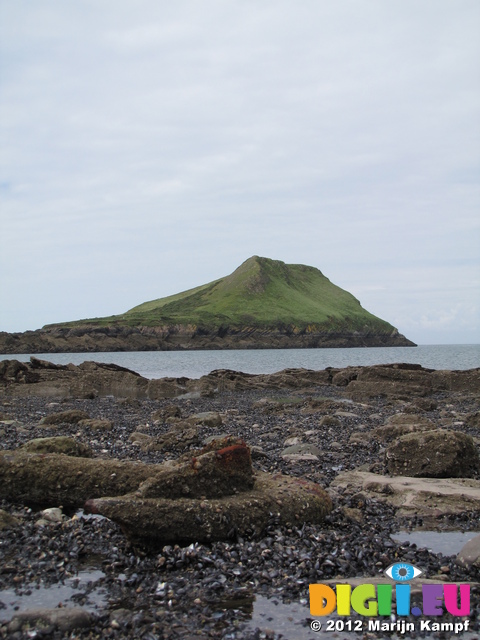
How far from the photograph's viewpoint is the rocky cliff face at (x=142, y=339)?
13950 cm

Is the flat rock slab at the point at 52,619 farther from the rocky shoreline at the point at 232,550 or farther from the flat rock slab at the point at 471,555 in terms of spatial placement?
the flat rock slab at the point at 471,555

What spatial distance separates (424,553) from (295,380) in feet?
114

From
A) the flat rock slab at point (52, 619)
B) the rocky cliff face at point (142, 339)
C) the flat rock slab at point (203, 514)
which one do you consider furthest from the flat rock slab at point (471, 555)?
the rocky cliff face at point (142, 339)

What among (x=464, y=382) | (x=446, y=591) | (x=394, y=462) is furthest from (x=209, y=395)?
(x=446, y=591)

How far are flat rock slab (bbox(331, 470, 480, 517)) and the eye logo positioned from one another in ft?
8.34

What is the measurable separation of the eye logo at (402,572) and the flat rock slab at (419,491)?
2541 mm

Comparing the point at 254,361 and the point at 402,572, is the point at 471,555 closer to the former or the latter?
the point at 402,572

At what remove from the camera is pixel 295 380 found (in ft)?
136

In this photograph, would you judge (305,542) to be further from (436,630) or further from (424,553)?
(436,630)

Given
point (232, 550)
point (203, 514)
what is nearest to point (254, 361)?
point (203, 514)

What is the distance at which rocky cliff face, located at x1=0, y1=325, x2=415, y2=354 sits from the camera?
5492 inches

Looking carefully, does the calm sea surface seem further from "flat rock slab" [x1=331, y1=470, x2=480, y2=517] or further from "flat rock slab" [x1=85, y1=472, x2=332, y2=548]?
"flat rock slab" [x1=85, y1=472, x2=332, y2=548]

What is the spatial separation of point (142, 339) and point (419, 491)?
521ft

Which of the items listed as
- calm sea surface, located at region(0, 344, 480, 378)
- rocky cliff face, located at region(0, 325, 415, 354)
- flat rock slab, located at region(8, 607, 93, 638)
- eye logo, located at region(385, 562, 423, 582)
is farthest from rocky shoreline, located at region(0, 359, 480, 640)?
rocky cliff face, located at region(0, 325, 415, 354)
